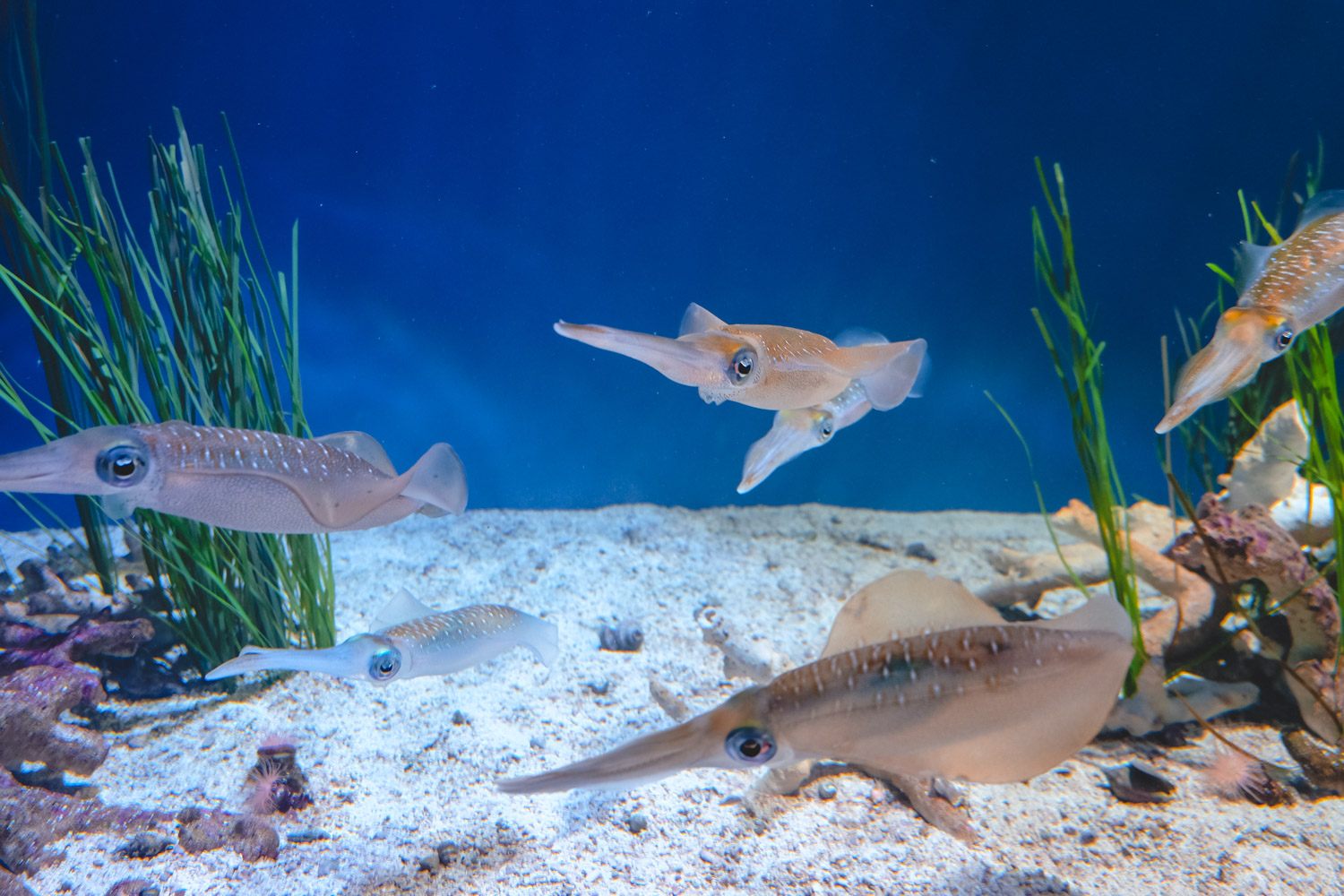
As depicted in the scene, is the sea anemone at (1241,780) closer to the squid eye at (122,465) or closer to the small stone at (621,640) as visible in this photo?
the small stone at (621,640)

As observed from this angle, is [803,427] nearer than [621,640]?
Yes

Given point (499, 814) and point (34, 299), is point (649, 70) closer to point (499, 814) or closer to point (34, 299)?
point (34, 299)

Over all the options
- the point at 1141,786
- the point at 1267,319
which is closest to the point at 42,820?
the point at 1141,786

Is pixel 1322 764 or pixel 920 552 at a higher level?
pixel 920 552

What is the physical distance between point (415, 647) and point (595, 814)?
975 mm

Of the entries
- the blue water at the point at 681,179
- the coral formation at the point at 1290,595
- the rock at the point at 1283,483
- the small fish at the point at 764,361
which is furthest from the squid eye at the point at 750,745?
the blue water at the point at 681,179

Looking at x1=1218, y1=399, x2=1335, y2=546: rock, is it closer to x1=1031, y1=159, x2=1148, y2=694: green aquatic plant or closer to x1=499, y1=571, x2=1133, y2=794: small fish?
x1=1031, y1=159, x2=1148, y2=694: green aquatic plant

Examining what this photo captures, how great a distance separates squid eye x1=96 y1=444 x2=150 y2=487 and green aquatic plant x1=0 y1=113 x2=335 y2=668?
179cm

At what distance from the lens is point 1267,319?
6.21ft

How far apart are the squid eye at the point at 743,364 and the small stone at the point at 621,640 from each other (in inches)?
105

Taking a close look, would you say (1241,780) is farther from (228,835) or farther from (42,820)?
(42,820)

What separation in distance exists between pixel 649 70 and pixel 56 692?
6.90m

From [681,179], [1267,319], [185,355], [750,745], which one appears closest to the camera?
[750,745]

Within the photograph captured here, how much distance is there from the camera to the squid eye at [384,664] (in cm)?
195
